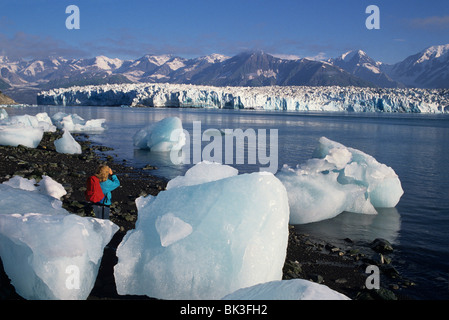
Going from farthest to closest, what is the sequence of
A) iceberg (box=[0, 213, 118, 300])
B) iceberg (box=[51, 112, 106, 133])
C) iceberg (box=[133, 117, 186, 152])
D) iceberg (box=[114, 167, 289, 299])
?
1. iceberg (box=[51, 112, 106, 133])
2. iceberg (box=[133, 117, 186, 152])
3. iceberg (box=[114, 167, 289, 299])
4. iceberg (box=[0, 213, 118, 300])

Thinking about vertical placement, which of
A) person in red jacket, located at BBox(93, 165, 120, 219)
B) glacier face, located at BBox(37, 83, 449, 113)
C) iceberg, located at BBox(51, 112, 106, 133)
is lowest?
person in red jacket, located at BBox(93, 165, 120, 219)

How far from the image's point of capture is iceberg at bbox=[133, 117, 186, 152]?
1877 cm

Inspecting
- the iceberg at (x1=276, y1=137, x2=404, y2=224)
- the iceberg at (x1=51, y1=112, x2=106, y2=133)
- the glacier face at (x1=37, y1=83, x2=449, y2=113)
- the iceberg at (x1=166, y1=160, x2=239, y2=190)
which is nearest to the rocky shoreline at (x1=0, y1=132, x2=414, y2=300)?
the iceberg at (x1=276, y1=137, x2=404, y2=224)

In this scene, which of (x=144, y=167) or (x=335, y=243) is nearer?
(x=335, y=243)

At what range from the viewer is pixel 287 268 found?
5.52 meters

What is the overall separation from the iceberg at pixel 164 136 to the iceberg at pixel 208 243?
14565mm

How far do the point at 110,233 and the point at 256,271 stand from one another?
1.84 metres

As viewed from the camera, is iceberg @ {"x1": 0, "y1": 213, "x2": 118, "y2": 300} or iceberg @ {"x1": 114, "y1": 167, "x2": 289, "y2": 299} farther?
iceberg @ {"x1": 114, "y1": 167, "x2": 289, "y2": 299}

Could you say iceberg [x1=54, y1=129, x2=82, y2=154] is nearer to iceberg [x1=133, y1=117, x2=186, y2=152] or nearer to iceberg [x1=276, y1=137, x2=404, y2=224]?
iceberg [x1=133, y1=117, x2=186, y2=152]

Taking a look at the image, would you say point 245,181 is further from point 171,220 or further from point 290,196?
point 290,196

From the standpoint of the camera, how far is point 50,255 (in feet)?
12.3

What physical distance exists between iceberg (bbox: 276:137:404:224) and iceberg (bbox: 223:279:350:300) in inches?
190

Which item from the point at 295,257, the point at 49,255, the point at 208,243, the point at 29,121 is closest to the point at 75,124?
the point at 29,121
